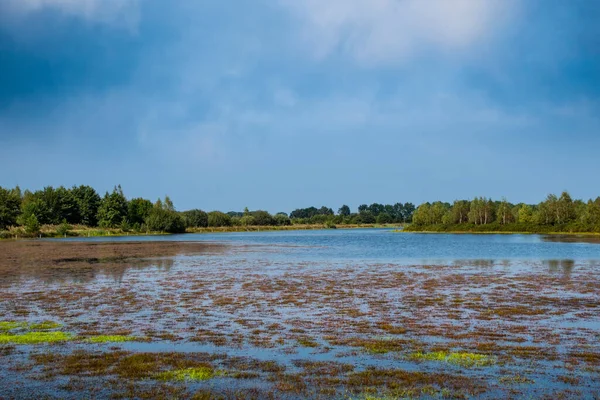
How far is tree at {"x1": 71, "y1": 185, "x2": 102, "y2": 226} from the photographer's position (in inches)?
6462

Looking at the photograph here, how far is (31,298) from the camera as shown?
2562 cm

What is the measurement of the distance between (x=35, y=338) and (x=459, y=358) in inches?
514

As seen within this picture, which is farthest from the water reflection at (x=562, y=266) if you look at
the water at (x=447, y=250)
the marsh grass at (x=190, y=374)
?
the marsh grass at (x=190, y=374)

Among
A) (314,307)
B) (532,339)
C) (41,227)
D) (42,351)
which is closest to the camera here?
(42,351)

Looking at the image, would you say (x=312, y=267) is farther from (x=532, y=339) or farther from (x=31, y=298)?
(x=532, y=339)

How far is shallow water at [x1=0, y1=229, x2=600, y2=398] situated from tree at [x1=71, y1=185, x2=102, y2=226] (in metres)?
138

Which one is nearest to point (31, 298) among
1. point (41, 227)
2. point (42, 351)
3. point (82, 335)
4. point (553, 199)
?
point (82, 335)

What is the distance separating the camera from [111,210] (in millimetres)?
161250

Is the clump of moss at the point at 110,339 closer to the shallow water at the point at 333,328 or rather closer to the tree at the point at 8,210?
the shallow water at the point at 333,328

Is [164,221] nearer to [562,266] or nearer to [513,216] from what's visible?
[513,216]

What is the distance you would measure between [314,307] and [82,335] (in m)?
9.95

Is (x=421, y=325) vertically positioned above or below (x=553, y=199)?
below

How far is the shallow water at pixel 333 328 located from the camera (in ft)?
39.0

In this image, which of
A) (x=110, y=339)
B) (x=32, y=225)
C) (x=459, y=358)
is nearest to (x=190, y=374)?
(x=110, y=339)
